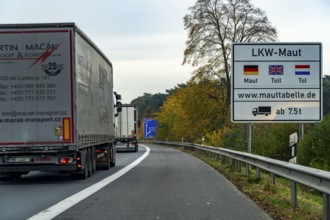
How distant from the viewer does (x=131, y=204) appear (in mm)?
9969

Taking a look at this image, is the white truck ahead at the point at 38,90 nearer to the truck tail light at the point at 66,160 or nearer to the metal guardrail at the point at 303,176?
the truck tail light at the point at 66,160

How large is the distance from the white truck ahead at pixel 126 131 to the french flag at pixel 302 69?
25017mm

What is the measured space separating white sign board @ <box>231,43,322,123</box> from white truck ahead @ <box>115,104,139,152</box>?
80.7ft

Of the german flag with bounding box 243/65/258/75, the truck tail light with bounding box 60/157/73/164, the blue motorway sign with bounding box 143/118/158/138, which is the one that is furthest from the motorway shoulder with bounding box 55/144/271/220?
the blue motorway sign with bounding box 143/118/158/138

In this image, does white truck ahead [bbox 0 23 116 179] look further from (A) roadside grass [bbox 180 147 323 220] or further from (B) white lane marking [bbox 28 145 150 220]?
(A) roadside grass [bbox 180 147 323 220]

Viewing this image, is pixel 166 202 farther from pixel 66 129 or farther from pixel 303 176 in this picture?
pixel 66 129

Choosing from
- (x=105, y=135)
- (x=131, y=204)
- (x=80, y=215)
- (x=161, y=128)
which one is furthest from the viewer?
(x=161, y=128)

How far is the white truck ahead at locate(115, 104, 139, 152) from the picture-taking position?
1555 inches

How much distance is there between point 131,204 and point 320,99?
25.1 feet

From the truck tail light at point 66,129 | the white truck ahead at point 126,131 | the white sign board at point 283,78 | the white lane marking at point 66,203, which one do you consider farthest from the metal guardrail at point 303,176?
the white truck ahead at point 126,131

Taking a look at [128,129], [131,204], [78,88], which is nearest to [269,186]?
[131,204]

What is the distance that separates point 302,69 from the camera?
1535 cm

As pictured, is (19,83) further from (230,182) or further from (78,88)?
(230,182)

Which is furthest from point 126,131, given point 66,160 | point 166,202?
point 166,202
